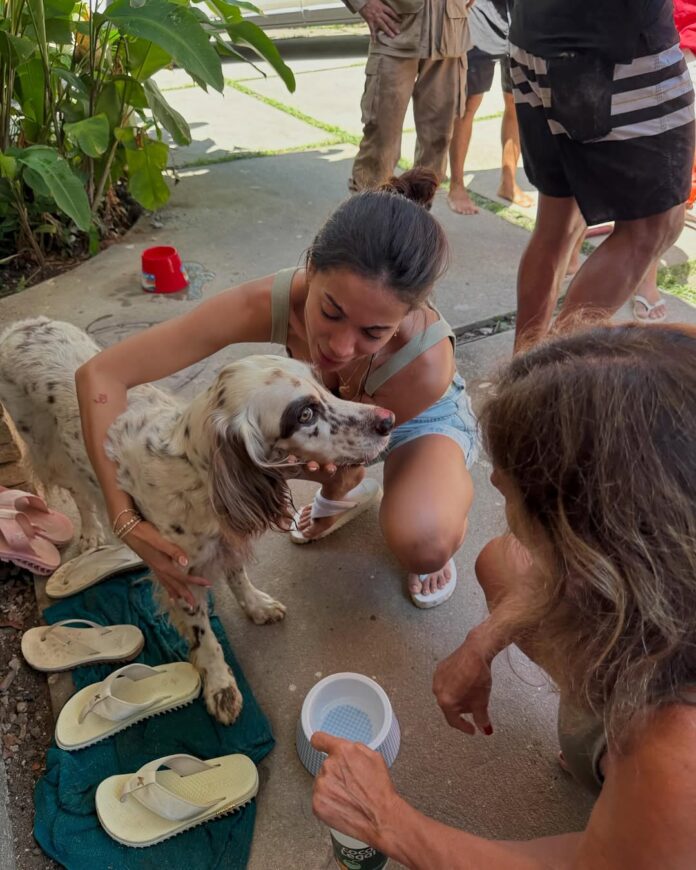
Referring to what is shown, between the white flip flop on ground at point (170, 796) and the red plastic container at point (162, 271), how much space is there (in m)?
2.86

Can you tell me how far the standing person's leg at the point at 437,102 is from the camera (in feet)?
13.6

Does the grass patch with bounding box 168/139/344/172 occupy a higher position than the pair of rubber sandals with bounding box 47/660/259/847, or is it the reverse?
the grass patch with bounding box 168/139/344/172

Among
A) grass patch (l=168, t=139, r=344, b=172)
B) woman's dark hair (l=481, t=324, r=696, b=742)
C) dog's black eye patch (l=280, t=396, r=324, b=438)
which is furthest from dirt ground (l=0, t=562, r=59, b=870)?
grass patch (l=168, t=139, r=344, b=172)

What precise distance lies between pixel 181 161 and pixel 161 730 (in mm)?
5157

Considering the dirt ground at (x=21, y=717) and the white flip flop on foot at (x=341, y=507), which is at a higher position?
the white flip flop on foot at (x=341, y=507)

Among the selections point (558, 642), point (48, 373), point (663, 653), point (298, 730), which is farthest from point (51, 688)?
point (663, 653)

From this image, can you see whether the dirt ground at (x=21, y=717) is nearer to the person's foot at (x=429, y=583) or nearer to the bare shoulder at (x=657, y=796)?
the person's foot at (x=429, y=583)

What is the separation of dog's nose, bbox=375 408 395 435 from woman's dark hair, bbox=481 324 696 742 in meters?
0.87

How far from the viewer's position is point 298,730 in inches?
77.5

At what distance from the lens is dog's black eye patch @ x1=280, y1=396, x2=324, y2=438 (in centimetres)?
176

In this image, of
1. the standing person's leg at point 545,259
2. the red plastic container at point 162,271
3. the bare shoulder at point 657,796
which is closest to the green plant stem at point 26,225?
the red plastic container at point 162,271

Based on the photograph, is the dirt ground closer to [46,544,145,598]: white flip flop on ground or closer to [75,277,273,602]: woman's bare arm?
[46,544,145,598]: white flip flop on ground

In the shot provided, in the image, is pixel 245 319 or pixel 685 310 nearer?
pixel 245 319

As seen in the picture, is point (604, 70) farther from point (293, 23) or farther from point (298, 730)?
point (293, 23)
